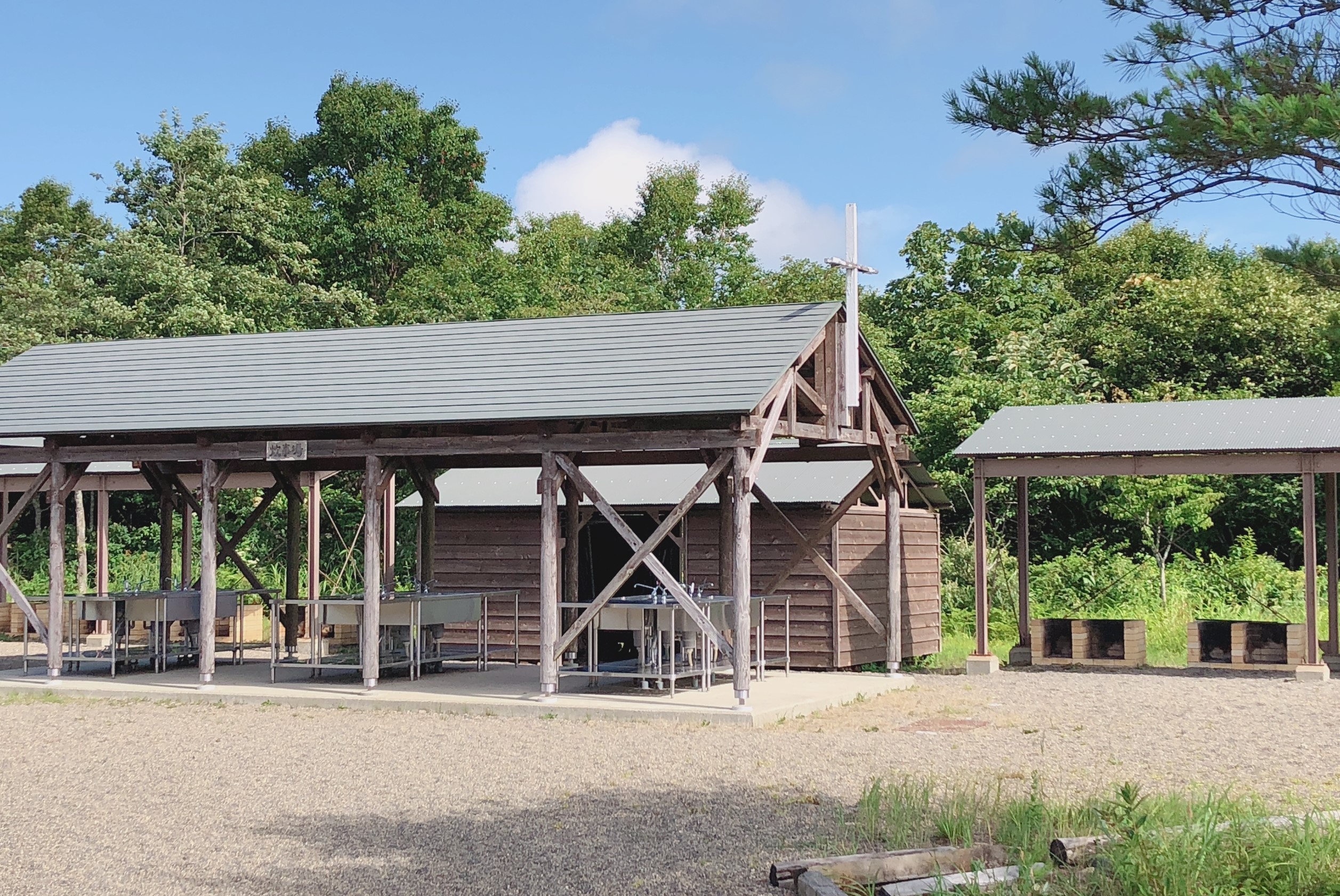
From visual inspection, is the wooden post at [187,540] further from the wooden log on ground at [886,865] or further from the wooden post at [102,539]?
the wooden log on ground at [886,865]

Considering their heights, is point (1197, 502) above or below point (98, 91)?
below

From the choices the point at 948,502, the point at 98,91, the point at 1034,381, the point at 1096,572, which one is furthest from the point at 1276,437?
the point at 98,91

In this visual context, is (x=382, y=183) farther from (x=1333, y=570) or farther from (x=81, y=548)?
(x=1333, y=570)

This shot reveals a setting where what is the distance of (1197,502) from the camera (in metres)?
21.5

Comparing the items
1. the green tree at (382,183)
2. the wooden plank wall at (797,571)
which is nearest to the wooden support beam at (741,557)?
the wooden plank wall at (797,571)

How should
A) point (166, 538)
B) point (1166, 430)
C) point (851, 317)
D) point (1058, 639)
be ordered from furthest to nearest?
1. point (166, 538)
2. point (1058, 639)
3. point (1166, 430)
4. point (851, 317)

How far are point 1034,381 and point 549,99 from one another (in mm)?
13626

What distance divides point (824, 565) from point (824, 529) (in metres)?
0.41

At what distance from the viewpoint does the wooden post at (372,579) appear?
46.8 feet

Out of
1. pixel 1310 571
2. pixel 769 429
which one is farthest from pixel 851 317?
pixel 1310 571

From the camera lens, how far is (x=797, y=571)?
1734 centimetres

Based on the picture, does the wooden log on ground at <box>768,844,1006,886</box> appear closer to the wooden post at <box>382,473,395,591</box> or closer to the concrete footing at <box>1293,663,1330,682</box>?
the concrete footing at <box>1293,663,1330,682</box>

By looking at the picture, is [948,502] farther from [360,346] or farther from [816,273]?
[816,273]

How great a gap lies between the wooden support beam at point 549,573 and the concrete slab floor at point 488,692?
27 centimetres
